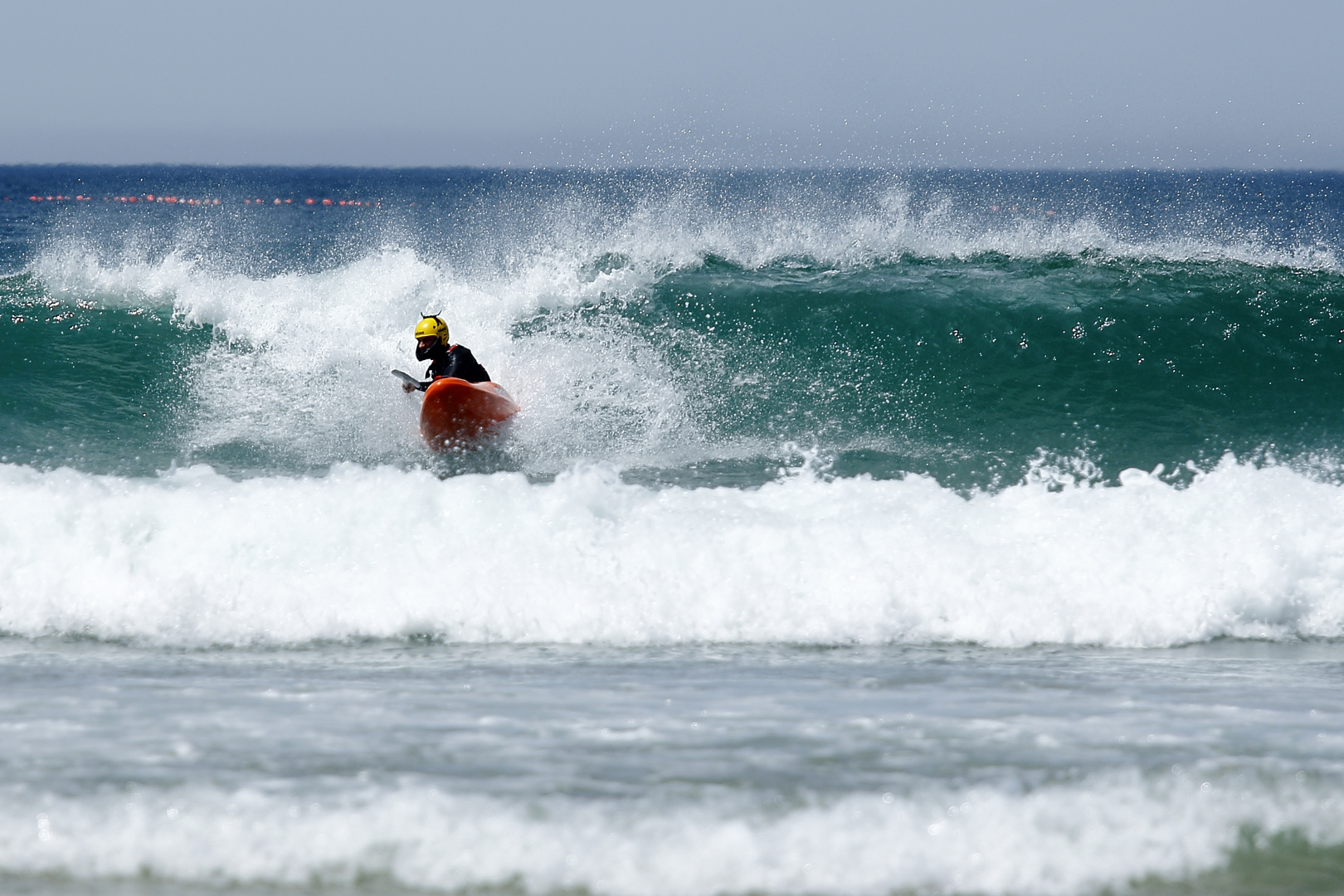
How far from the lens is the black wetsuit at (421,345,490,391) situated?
8.95 metres

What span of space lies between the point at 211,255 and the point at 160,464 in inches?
905

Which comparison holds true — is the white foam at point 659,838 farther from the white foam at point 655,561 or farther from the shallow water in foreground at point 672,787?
the white foam at point 655,561

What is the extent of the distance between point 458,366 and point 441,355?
0.72ft

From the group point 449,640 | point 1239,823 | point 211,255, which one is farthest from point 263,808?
point 211,255

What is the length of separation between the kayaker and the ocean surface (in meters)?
0.67

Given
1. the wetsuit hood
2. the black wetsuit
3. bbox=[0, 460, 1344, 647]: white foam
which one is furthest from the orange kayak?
bbox=[0, 460, 1344, 647]: white foam

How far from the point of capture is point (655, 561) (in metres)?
6.07

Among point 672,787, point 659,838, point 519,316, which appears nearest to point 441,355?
point 519,316

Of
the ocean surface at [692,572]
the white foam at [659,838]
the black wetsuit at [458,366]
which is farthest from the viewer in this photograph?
the black wetsuit at [458,366]

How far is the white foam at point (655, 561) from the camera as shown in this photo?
5715 mm

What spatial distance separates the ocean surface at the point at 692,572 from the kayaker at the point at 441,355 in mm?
670

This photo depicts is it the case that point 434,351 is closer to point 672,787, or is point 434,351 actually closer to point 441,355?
point 441,355

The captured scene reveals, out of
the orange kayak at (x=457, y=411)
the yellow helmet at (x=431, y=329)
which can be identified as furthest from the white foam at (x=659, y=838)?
the yellow helmet at (x=431, y=329)

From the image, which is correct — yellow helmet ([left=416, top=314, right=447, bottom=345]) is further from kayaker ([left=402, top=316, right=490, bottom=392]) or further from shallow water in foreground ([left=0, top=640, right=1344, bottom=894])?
shallow water in foreground ([left=0, top=640, right=1344, bottom=894])
